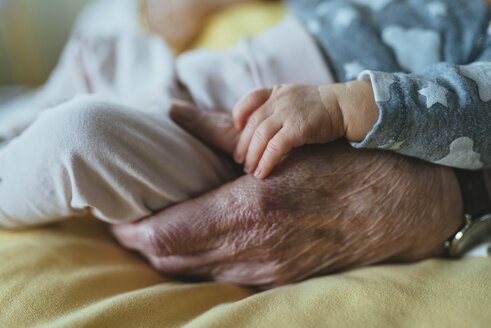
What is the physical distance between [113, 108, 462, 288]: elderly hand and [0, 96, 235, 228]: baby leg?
0.18 ft

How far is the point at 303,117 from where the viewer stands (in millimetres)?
552

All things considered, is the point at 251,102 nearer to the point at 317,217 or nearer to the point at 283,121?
the point at 283,121

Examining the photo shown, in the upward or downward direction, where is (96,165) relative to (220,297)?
upward

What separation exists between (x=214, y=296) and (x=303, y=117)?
1.05ft

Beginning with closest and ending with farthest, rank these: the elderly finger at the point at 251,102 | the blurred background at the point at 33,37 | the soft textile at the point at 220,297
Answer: the soft textile at the point at 220,297 → the elderly finger at the point at 251,102 → the blurred background at the point at 33,37

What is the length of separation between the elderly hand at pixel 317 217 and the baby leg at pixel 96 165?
0.06 metres

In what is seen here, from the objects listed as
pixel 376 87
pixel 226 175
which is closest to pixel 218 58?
pixel 226 175

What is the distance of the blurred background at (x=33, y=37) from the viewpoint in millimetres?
2309

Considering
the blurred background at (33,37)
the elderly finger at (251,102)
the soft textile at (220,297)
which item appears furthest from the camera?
the blurred background at (33,37)

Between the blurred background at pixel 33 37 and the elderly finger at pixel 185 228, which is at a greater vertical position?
the blurred background at pixel 33 37

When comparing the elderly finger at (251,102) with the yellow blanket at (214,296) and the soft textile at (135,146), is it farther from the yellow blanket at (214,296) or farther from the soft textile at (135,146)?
the yellow blanket at (214,296)

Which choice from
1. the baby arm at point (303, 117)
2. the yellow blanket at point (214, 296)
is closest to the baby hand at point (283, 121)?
the baby arm at point (303, 117)

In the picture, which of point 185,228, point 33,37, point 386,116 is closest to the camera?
point 386,116

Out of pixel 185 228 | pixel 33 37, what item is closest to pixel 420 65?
pixel 185 228
